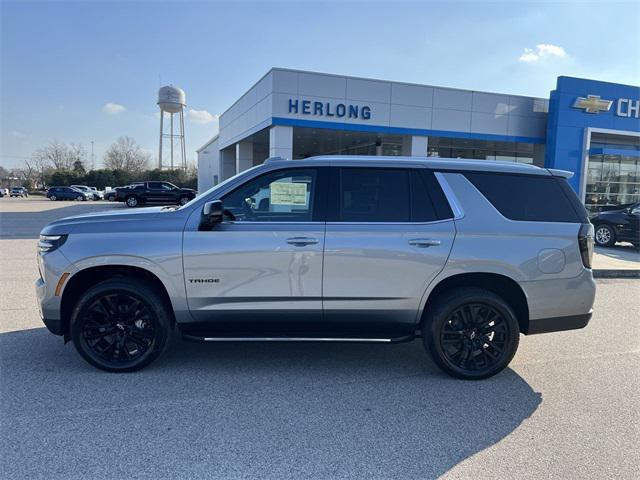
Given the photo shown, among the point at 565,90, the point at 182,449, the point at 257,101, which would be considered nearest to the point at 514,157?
the point at 565,90

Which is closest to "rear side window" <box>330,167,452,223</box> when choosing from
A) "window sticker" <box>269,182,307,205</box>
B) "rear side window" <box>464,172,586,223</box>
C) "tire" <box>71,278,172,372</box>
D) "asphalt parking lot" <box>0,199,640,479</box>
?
"window sticker" <box>269,182,307,205</box>

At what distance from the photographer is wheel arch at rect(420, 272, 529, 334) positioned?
13.3 feet

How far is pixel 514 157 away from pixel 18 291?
25.5m

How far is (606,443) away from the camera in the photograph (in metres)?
3.08

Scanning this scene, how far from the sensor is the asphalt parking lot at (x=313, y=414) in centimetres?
275

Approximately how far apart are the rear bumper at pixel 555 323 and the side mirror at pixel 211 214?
3.01 meters

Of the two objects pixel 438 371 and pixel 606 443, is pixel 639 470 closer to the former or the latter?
pixel 606 443

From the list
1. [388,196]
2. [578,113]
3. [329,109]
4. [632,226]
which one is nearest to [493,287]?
[388,196]

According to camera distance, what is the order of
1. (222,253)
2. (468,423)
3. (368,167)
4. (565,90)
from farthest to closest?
(565,90) → (368,167) → (222,253) → (468,423)

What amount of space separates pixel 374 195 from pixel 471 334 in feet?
5.15

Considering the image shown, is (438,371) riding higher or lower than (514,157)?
lower

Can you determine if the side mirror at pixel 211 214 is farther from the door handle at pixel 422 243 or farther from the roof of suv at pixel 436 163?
the door handle at pixel 422 243

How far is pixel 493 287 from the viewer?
4.20 metres

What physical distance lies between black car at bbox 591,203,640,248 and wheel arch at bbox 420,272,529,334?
11996 millimetres
